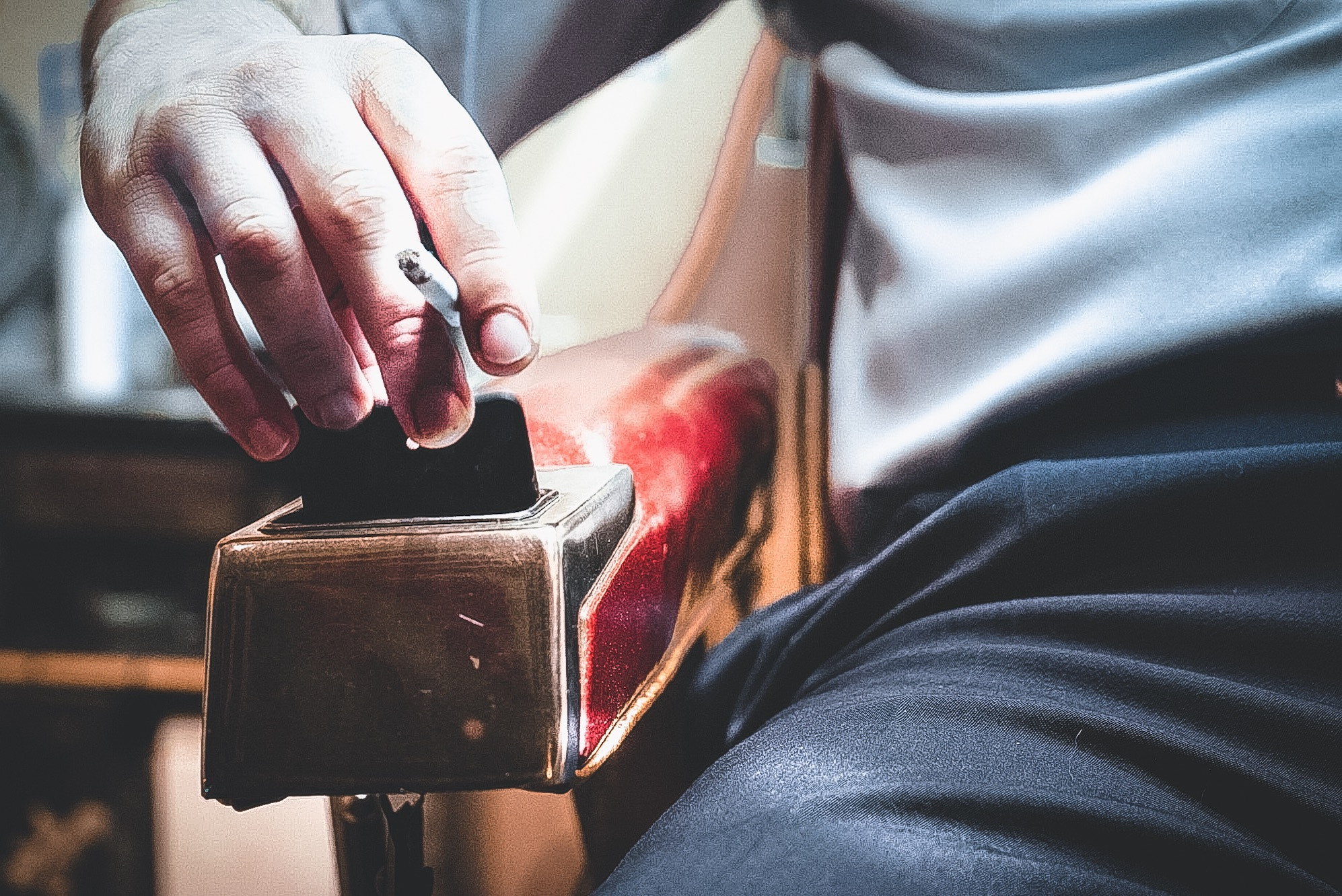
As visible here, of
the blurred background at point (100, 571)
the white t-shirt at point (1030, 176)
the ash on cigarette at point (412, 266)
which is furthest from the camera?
the blurred background at point (100, 571)

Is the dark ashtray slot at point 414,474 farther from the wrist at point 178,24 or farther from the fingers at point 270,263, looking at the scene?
the wrist at point 178,24

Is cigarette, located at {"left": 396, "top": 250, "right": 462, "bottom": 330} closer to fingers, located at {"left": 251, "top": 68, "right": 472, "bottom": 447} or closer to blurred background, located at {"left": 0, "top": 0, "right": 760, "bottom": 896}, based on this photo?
fingers, located at {"left": 251, "top": 68, "right": 472, "bottom": 447}

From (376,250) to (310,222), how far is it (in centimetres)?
3

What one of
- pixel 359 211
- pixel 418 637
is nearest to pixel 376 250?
pixel 359 211

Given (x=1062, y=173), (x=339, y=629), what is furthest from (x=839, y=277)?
(x=339, y=629)

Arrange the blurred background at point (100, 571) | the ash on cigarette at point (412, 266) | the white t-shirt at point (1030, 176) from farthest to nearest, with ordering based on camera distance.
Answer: the blurred background at point (100, 571)
the white t-shirt at point (1030, 176)
the ash on cigarette at point (412, 266)

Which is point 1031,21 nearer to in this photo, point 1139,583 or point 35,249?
point 1139,583

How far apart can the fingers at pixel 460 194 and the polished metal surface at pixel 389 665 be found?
0.06 metres

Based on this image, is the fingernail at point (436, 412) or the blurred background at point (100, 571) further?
the blurred background at point (100, 571)

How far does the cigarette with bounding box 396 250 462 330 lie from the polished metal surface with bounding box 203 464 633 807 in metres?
0.06

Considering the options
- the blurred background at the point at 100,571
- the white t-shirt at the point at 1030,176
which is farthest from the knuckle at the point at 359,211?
the blurred background at the point at 100,571

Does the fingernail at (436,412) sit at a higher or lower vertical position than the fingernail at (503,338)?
lower

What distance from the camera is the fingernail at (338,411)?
0.25m

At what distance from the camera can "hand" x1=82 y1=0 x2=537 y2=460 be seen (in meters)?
0.24
